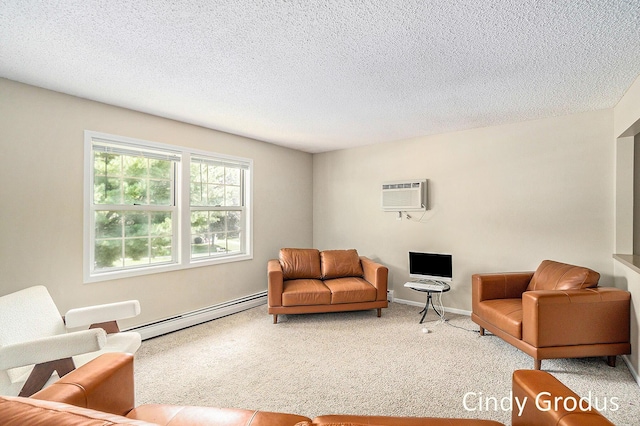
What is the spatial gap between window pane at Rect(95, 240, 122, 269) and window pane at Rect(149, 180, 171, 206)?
579 millimetres

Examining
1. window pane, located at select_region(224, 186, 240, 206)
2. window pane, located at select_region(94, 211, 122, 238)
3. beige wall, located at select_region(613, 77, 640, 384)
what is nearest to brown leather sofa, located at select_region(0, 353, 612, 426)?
window pane, located at select_region(94, 211, 122, 238)

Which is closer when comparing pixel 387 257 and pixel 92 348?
pixel 92 348

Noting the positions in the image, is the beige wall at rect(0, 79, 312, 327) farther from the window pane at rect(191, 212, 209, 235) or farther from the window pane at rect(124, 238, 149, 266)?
the window pane at rect(191, 212, 209, 235)

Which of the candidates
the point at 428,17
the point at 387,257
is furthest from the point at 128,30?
the point at 387,257

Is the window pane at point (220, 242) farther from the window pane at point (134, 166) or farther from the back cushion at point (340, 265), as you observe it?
the back cushion at point (340, 265)

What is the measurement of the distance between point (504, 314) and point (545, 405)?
1.91 metres

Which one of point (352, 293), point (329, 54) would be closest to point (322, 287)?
point (352, 293)

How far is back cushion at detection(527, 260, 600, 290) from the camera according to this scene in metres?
2.69

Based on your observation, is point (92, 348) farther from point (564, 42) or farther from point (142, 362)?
point (564, 42)

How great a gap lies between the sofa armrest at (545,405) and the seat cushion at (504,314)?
1510 mm

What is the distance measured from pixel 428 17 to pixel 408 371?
2.57 metres

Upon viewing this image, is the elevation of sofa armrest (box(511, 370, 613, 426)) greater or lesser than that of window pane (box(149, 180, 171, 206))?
lesser

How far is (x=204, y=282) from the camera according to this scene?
388 centimetres

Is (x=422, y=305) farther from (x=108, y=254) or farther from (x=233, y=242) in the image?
(x=108, y=254)
